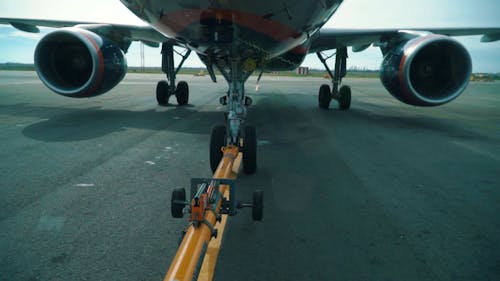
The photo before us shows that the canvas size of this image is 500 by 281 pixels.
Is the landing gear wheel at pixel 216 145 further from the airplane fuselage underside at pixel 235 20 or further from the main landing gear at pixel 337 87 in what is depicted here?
the main landing gear at pixel 337 87

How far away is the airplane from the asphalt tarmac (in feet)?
2.47

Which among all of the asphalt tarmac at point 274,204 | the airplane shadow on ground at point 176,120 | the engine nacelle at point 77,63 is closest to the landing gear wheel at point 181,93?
the airplane shadow on ground at point 176,120

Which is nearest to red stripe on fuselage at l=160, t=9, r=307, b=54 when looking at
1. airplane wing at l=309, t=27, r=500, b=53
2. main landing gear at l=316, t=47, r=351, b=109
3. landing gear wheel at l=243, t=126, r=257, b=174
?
landing gear wheel at l=243, t=126, r=257, b=174

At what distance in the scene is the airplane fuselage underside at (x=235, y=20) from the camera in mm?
2938

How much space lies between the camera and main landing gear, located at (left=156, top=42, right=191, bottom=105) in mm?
9562

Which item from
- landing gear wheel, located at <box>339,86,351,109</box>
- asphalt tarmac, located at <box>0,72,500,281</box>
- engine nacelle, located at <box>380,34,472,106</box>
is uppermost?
engine nacelle, located at <box>380,34,472,106</box>

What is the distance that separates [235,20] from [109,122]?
5044 mm

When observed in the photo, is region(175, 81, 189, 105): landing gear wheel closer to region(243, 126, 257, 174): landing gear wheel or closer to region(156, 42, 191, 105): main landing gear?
region(156, 42, 191, 105): main landing gear

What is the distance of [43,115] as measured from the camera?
7.74 m

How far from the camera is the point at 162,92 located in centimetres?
1024

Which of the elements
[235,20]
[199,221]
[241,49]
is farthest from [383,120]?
[199,221]

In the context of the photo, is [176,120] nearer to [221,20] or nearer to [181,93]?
[181,93]

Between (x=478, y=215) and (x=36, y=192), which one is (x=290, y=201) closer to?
(x=478, y=215)

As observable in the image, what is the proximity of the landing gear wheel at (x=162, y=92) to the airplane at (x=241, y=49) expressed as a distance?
0.03 meters
